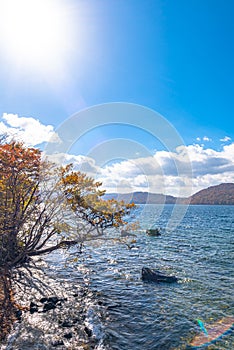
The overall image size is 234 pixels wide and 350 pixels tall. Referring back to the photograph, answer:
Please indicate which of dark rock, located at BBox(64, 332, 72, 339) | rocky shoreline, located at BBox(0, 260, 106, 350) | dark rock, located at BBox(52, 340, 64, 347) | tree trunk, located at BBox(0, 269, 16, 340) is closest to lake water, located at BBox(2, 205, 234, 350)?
rocky shoreline, located at BBox(0, 260, 106, 350)

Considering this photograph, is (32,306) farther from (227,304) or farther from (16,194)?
(227,304)

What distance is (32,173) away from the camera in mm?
15867

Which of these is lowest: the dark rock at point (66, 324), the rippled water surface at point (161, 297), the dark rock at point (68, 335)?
the rippled water surface at point (161, 297)

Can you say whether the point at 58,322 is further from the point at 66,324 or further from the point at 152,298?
the point at 152,298

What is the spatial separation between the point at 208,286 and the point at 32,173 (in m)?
16.9

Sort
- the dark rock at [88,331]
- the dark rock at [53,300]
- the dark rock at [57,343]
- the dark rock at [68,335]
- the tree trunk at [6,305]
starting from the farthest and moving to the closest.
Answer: the dark rock at [53,300], the dark rock at [88,331], the tree trunk at [6,305], the dark rock at [68,335], the dark rock at [57,343]

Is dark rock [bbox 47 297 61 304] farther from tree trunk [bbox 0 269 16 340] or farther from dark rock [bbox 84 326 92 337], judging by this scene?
dark rock [bbox 84 326 92 337]

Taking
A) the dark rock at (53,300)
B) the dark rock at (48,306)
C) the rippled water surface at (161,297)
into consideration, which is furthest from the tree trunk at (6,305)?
the rippled water surface at (161,297)

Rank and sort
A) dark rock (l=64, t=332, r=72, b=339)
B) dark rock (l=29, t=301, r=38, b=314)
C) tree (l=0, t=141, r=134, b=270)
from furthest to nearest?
tree (l=0, t=141, r=134, b=270) < dark rock (l=29, t=301, r=38, b=314) < dark rock (l=64, t=332, r=72, b=339)

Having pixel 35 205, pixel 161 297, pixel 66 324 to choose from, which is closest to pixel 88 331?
pixel 66 324

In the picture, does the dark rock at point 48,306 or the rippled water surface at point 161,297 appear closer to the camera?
the rippled water surface at point 161,297

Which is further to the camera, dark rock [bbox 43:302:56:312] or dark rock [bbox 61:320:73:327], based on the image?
dark rock [bbox 43:302:56:312]

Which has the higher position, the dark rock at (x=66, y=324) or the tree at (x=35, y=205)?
the tree at (x=35, y=205)

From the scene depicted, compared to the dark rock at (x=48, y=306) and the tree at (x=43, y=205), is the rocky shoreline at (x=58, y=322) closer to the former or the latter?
the dark rock at (x=48, y=306)
